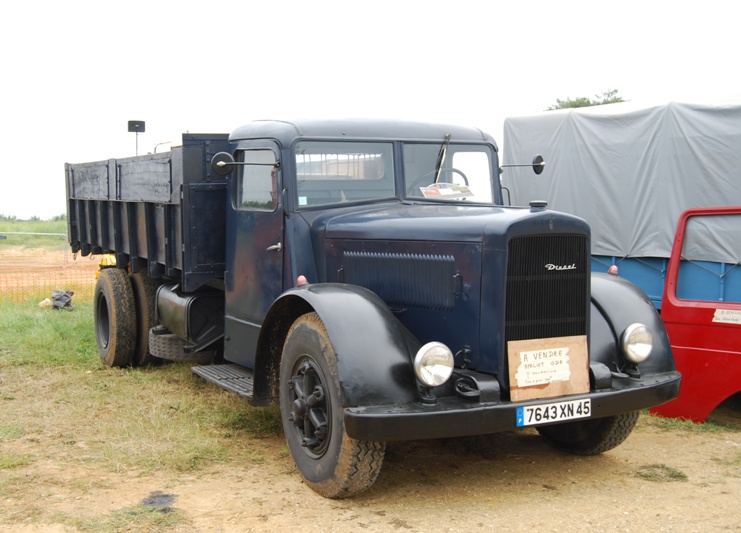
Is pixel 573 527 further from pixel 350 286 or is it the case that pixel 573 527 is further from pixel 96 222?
pixel 96 222

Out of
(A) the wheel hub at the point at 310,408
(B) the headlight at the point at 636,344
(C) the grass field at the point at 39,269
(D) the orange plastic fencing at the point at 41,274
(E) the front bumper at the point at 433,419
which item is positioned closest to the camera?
(E) the front bumper at the point at 433,419

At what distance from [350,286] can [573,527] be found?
1902 mm

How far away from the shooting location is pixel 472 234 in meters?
4.88

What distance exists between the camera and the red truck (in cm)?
631

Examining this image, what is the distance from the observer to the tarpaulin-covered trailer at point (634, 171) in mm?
8914

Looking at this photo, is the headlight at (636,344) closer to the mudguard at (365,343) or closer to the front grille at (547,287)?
the front grille at (547,287)

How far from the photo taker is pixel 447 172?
20.9 ft

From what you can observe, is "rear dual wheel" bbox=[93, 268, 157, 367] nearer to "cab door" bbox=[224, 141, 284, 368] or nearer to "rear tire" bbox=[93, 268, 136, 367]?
"rear tire" bbox=[93, 268, 136, 367]

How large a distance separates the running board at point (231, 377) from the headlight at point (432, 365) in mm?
1699

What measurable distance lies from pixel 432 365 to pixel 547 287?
0.88m

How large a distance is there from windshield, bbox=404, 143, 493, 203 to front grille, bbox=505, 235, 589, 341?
4.67 feet

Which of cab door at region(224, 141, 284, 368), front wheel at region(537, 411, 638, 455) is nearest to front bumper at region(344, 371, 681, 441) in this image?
front wheel at region(537, 411, 638, 455)

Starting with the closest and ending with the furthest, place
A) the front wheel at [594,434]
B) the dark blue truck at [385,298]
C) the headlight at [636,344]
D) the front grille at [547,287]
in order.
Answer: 1. the dark blue truck at [385,298]
2. the front grille at [547,287]
3. the headlight at [636,344]
4. the front wheel at [594,434]

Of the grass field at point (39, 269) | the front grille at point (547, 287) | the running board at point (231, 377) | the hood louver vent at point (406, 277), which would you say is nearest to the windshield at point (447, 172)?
the hood louver vent at point (406, 277)
